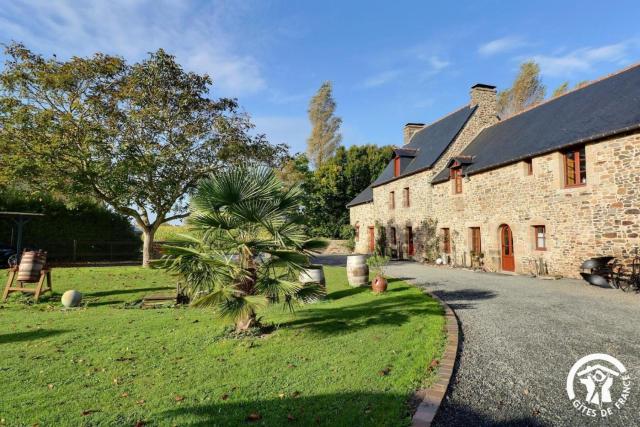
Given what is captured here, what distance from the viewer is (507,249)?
16.1 m

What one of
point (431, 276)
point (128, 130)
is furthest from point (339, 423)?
point (128, 130)

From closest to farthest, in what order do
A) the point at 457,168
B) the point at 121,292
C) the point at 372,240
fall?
the point at 121,292, the point at 457,168, the point at 372,240

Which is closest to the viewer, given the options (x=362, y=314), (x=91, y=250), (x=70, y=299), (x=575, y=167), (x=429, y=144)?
(x=362, y=314)

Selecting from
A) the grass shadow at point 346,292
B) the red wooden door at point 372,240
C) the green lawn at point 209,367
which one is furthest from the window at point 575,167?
the red wooden door at point 372,240

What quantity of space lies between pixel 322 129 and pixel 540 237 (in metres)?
30.7

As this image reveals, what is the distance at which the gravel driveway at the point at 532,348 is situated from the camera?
142 inches

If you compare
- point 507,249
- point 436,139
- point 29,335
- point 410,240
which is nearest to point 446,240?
point 410,240

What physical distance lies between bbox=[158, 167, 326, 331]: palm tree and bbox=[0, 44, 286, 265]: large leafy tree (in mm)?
11224

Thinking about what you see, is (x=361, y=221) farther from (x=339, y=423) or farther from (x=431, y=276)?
(x=339, y=423)

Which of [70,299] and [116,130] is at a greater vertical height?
[116,130]

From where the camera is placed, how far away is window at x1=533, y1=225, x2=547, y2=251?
46.5ft

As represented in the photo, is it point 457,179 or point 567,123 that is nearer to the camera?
point 567,123

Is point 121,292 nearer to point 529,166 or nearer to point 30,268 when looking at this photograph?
point 30,268

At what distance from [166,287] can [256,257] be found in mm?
7444
